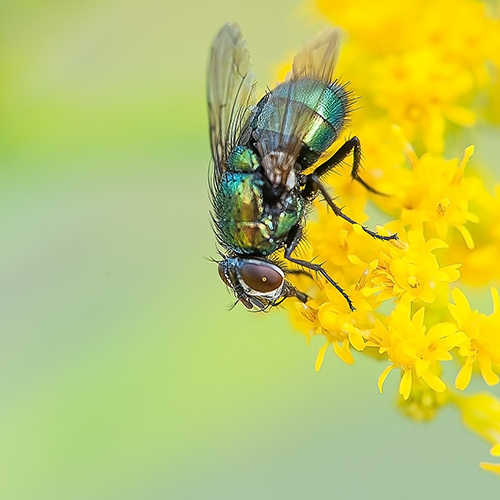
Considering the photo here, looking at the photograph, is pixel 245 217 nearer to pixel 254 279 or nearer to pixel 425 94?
pixel 254 279

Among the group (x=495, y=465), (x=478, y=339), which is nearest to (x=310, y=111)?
(x=478, y=339)

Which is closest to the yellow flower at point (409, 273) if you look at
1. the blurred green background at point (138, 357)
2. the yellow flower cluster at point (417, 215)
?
the yellow flower cluster at point (417, 215)

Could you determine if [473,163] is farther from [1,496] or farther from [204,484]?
[1,496]

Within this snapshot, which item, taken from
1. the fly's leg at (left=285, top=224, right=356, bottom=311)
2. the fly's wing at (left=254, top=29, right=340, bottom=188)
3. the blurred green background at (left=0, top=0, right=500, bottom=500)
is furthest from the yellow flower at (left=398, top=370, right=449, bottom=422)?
the blurred green background at (left=0, top=0, right=500, bottom=500)

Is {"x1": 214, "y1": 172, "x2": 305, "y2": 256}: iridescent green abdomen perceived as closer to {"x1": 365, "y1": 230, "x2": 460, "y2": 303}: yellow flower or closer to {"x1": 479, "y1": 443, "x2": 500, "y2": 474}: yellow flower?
{"x1": 365, "y1": 230, "x2": 460, "y2": 303}: yellow flower

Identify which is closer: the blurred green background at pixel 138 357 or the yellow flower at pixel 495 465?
the yellow flower at pixel 495 465

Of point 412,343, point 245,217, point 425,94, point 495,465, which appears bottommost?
point 495,465

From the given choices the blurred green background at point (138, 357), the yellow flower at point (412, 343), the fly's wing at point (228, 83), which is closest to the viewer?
the yellow flower at point (412, 343)

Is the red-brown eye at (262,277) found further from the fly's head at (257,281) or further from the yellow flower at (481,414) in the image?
the yellow flower at (481,414)
